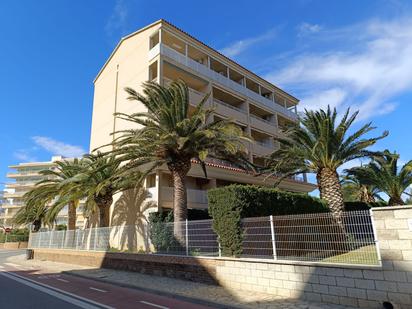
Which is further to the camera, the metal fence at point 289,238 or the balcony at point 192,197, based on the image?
the balcony at point 192,197

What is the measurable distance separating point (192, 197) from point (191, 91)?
824cm

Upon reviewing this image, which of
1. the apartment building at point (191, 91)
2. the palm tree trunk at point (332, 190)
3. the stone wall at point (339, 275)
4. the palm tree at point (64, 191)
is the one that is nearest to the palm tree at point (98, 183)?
the palm tree at point (64, 191)

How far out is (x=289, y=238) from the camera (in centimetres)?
925

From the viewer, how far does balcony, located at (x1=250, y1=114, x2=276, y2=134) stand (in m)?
30.4

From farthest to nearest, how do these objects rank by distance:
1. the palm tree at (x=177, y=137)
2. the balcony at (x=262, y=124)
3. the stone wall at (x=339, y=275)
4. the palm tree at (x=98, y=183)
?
1. the balcony at (x=262, y=124)
2. the palm tree at (x=98, y=183)
3. the palm tree at (x=177, y=137)
4. the stone wall at (x=339, y=275)

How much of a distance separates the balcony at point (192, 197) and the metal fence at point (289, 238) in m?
4.69

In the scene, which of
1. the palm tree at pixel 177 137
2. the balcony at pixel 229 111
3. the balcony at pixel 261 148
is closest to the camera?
the palm tree at pixel 177 137

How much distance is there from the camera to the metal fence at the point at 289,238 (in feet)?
25.5

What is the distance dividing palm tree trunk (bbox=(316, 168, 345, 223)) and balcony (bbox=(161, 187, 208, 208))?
878 centimetres

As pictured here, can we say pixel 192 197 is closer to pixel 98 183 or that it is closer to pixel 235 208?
pixel 98 183

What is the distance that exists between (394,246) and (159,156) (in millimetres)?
11385

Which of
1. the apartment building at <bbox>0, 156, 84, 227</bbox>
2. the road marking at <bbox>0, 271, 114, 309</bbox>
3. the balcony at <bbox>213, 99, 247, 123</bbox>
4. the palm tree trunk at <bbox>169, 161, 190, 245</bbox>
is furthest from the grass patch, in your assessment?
the apartment building at <bbox>0, 156, 84, 227</bbox>

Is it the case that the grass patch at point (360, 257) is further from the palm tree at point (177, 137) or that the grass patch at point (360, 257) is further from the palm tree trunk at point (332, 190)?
the palm tree trunk at point (332, 190)

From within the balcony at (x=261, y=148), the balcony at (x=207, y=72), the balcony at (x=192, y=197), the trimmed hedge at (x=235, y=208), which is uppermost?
the balcony at (x=207, y=72)
